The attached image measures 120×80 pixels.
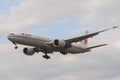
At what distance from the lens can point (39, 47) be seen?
9756cm

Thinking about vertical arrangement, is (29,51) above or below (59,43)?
below

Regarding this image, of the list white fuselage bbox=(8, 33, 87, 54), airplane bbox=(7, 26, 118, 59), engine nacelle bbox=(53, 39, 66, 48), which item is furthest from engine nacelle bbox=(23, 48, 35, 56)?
engine nacelle bbox=(53, 39, 66, 48)

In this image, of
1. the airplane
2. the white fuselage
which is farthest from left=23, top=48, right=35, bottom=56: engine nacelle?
the white fuselage

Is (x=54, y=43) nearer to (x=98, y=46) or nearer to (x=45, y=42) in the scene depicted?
(x=45, y=42)

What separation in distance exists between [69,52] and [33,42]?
1153 centimetres

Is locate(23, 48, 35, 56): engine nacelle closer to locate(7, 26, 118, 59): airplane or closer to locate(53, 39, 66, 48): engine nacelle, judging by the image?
locate(7, 26, 118, 59): airplane

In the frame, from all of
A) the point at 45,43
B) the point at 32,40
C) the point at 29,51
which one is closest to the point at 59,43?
the point at 45,43

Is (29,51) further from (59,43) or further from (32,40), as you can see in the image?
(32,40)

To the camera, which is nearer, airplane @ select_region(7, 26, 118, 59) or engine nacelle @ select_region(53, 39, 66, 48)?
airplane @ select_region(7, 26, 118, 59)

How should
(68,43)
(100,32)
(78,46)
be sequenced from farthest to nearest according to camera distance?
(78,46)
(68,43)
(100,32)

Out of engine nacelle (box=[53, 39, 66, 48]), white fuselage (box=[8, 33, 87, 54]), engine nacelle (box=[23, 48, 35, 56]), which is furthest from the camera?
engine nacelle (box=[23, 48, 35, 56])

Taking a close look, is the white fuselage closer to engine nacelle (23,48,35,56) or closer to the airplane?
the airplane

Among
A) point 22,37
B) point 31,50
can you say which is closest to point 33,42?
point 22,37

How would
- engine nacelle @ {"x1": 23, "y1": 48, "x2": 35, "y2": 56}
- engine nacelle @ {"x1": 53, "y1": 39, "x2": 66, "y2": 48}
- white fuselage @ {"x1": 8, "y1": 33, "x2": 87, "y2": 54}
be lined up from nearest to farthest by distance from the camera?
1. white fuselage @ {"x1": 8, "y1": 33, "x2": 87, "y2": 54}
2. engine nacelle @ {"x1": 53, "y1": 39, "x2": 66, "y2": 48}
3. engine nacelle @ {"x1": 23, "y1": 48, "x2": 35, "y2": 56}
